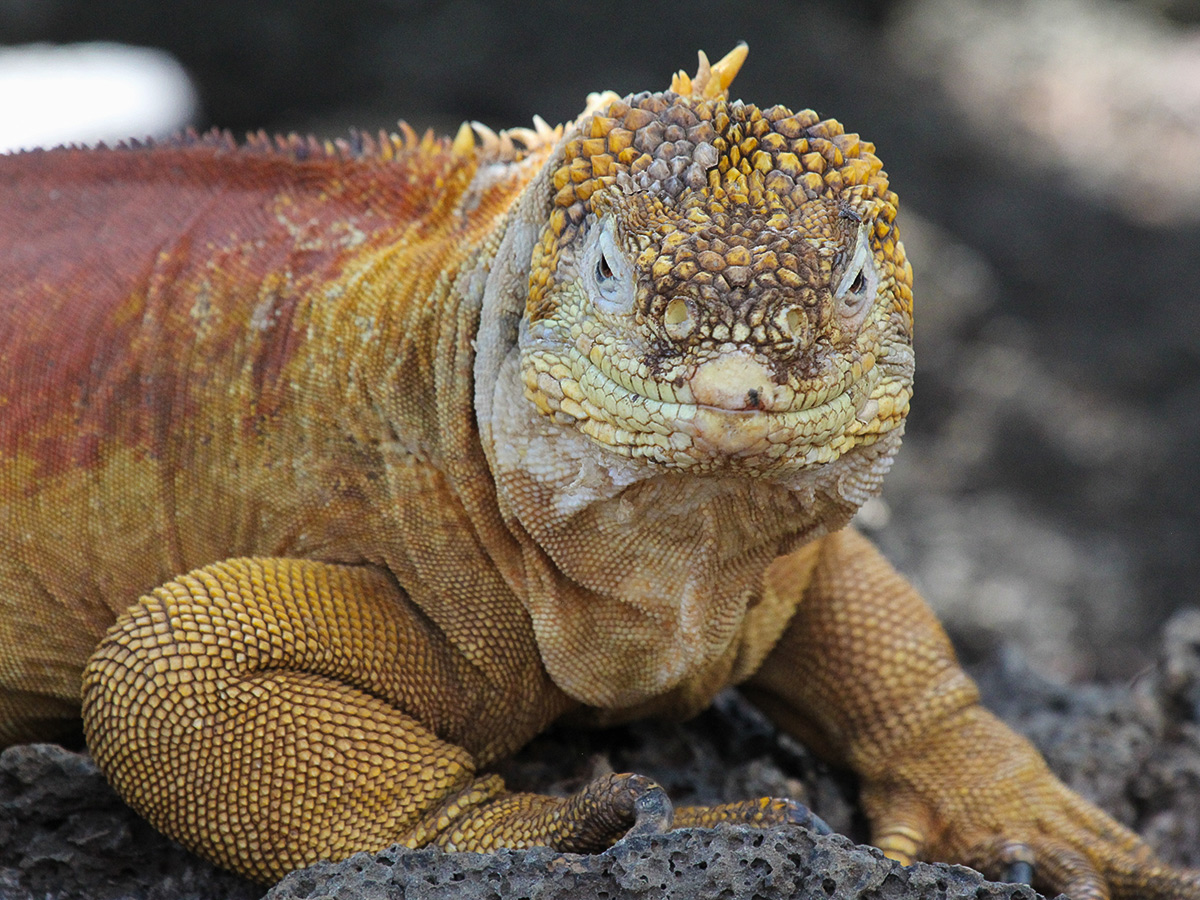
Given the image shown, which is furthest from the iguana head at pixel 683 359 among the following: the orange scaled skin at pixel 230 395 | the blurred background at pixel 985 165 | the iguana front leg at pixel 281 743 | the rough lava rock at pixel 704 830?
the blurred background at pixel 985 165

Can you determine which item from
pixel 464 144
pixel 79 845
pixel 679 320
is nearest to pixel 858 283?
pixel 679 320

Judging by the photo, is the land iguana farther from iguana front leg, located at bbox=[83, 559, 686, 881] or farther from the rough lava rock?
the rough lava rock

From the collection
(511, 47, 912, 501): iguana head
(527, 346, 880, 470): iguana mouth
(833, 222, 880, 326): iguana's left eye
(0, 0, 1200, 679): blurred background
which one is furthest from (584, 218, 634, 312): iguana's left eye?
(0, 0, 1200, 679): blurred background

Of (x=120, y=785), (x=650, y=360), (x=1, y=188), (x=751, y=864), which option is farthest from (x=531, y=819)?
(x=1, y=188)

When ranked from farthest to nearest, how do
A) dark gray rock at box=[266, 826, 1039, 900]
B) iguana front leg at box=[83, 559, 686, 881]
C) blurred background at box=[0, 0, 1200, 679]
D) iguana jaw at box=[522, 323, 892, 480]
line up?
blurred background at box=[0, 0, 1200, 679] → iguana front leg at box=[83, 559, 686, 881] → dark gray rock at box=[266, 826, 1039, 900] → iguana jaw at box=[522, 323, 892, 480]

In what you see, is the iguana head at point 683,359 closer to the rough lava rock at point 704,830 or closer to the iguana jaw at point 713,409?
the iguana jaw at point 713,409
